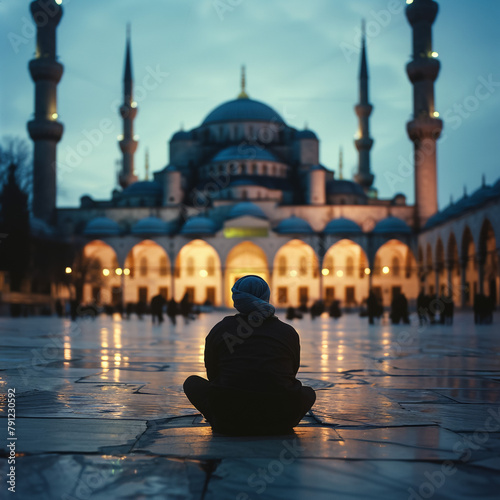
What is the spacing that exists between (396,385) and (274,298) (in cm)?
4280

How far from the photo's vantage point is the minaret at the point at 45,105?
43688 millimetres

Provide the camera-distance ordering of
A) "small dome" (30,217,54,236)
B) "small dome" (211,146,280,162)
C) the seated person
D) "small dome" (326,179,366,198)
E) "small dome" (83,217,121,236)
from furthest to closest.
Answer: "small dome" (326,179,366,198) → "small dome" (211,146,280,162) → "small dome" (83,217,121,236) → "small dome" (30,217,54,236) → the seated person

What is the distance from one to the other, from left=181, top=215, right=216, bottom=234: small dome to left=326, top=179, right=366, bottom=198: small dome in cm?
1021

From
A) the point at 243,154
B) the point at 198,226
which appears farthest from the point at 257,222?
the point at 243,154

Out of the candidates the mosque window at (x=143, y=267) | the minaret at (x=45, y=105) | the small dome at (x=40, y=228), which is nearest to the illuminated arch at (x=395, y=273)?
the mosque window at (x=143, y=267)

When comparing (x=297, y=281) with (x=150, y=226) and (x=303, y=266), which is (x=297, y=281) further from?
(x=150, y=226)

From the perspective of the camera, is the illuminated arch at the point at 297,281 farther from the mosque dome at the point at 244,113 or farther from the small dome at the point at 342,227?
the mosque dome at the point at 244,113

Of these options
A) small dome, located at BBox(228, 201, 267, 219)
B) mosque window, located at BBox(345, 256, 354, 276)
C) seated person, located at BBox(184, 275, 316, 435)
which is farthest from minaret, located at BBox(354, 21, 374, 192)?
seated person, located at BBox(184, 275, 316, 435)

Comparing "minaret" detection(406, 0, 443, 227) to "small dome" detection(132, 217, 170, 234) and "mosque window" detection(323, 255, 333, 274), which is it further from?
"small dome" detection(132, 217, 170, 234)

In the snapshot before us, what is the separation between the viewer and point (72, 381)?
5.43 meters

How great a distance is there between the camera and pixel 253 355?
10.8ft

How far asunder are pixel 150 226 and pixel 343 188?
1451 cm

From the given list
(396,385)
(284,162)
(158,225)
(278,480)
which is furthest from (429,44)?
(278,480)

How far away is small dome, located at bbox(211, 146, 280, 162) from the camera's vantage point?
52.2m
